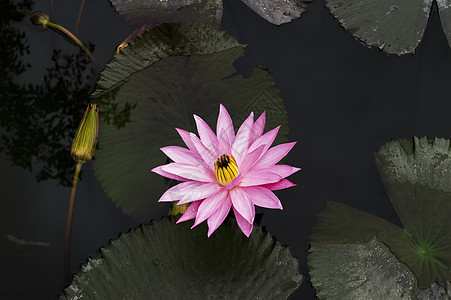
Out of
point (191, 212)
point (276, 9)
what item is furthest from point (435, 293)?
point (276, 9)

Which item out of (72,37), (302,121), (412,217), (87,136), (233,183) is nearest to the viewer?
(233,183)

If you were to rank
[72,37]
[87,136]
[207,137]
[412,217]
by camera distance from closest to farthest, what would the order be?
[207,137]
[412,217]
[87,136]
[72,37]

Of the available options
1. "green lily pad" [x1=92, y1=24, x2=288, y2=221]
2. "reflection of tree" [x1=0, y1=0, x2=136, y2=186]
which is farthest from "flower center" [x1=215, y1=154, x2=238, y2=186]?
"reflection of tree" [x1=0, y1=0, x2=136, y2=186]

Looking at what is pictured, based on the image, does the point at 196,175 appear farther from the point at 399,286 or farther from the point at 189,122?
the point at 399,286

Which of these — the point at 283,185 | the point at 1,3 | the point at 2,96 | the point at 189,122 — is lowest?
the point at 283,185

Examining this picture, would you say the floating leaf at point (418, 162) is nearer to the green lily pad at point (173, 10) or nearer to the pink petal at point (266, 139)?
the pink petal at point (266, 139)

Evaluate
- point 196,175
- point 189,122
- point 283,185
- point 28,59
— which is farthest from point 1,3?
point 283,185

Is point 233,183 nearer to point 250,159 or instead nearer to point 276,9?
point 250,159
